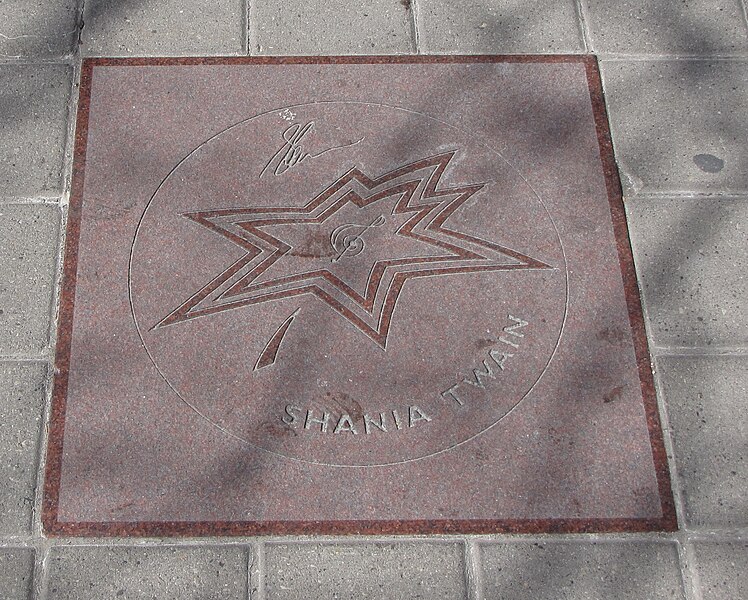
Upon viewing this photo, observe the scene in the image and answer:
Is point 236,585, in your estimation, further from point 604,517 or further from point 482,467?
point 604,517

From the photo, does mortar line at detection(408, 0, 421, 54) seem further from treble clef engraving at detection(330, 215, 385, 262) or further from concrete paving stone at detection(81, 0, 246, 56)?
treble clef engraving at detection(330, 215, 385, 262)

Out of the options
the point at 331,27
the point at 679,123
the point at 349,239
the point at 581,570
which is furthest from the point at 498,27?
the point at 581,570

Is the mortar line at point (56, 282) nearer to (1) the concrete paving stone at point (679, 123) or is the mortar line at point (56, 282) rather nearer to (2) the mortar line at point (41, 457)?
(2) the mortar line at point (41, 457)

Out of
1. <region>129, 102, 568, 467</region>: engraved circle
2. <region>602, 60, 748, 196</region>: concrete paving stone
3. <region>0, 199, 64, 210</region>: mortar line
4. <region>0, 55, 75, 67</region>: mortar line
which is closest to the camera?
<region>129, 102, 568, 467</region>: engraved circle

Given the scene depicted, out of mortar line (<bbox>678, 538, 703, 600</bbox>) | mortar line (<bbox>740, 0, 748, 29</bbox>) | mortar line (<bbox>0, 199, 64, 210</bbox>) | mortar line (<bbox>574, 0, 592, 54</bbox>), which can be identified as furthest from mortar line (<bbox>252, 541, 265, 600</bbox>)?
mortar line (<bbox>740, 0, 748, 29</bbox>)

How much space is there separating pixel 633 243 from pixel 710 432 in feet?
1.89

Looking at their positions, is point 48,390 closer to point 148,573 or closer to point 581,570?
point 148,573

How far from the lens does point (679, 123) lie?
104 inches

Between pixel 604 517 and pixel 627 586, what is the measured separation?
0.17 meters

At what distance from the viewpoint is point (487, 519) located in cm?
209

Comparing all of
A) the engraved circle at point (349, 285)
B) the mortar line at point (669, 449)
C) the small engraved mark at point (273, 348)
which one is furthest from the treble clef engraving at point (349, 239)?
the mortar line at point (669, 449)

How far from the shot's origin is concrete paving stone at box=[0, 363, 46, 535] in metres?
2.08

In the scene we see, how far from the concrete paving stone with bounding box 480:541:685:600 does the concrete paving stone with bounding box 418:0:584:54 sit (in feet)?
5.13

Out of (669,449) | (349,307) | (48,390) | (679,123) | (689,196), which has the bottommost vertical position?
(669,449)
